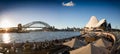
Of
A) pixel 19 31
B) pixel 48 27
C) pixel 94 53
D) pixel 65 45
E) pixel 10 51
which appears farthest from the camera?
pixel 48 27

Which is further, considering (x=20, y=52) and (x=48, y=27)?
(x=48, y=27)

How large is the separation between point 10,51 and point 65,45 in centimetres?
560

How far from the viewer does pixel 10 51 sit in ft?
50.2

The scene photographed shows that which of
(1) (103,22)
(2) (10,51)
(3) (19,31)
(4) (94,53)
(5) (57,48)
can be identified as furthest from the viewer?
(3) (19,31)

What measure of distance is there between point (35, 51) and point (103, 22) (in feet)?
250

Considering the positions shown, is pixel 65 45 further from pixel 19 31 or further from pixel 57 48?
pixel 19 31

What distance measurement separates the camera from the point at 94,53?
478 inches

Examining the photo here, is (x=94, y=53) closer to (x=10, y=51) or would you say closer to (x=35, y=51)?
(x=35, y=51)

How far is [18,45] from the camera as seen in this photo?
1998cm

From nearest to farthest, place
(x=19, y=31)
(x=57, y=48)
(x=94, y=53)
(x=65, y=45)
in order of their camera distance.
Answer: (x=94, y=53) → (x=57, y=48) → (x=65, y=45) → (x=19, y=31)

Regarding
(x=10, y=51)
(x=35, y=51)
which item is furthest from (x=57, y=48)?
(x=10, y=51)

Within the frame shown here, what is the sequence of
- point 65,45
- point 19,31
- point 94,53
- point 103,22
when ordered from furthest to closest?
point 19,31 → point 103,22 → point 65,45 → point 94,53

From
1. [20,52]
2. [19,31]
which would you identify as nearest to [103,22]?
[19,31]

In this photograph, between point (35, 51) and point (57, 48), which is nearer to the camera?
point (35, 51)
